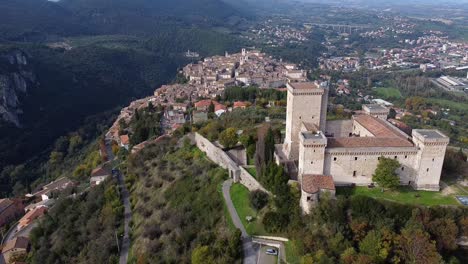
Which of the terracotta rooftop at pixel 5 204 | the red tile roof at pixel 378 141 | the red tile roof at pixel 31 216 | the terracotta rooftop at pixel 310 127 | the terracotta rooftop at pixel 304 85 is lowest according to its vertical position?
the terracotta rooftop at pixel 5 204

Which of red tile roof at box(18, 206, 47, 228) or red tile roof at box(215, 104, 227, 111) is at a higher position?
red tile roof at box(215, 104, 227, 111)

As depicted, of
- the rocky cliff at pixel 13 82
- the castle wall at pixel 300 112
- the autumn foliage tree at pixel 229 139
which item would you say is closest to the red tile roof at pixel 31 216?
the autumn foliage tree at pixel 229 139

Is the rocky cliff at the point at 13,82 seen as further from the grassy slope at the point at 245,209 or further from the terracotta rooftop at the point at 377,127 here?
the terracotta rooftop at the point at 377,127

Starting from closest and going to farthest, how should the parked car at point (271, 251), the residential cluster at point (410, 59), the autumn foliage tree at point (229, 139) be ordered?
the parked car at point (271, 251) → the autumn foliage tree at point (229, 139) → the residential cluster at point (410, 59)

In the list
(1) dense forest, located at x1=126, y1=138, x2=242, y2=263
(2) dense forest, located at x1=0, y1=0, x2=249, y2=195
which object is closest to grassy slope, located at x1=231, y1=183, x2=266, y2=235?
(1) dense forest, located at x1=126, y1=138, x2=242, y2=263

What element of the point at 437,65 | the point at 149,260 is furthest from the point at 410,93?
the point at 149,260

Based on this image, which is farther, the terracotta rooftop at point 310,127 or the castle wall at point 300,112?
the castle wall at point 300,112

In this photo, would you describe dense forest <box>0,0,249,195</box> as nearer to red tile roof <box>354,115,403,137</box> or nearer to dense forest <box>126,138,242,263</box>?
dense forest <box>126,138,242,263</box>
